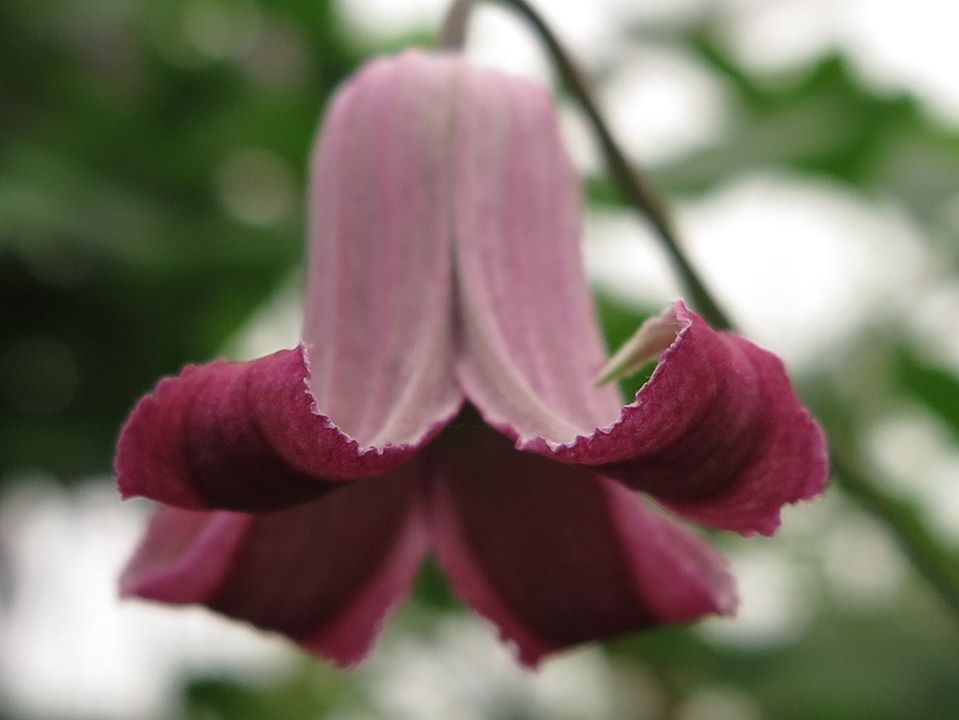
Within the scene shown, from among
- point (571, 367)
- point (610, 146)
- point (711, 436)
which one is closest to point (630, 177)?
point (610, 146)

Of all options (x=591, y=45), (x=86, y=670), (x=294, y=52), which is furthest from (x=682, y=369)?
(x=86, y=670)

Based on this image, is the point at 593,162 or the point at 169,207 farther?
the point at 593,162

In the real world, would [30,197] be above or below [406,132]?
below

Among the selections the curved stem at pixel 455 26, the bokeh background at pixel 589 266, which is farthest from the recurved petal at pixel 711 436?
the bokeh background at pixel 589 266

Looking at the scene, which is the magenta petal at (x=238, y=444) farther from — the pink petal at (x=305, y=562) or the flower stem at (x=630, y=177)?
the flower stem at (x=630, y=177)

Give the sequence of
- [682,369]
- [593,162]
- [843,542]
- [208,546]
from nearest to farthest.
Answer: [682,369]
[208,546]
[593,162]
[843,542]

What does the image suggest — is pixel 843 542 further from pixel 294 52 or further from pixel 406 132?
pixel 406 132

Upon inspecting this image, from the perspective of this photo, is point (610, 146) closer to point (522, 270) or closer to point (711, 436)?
point (522, 270)

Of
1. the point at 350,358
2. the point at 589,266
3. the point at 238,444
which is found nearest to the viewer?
the point at 238,444
